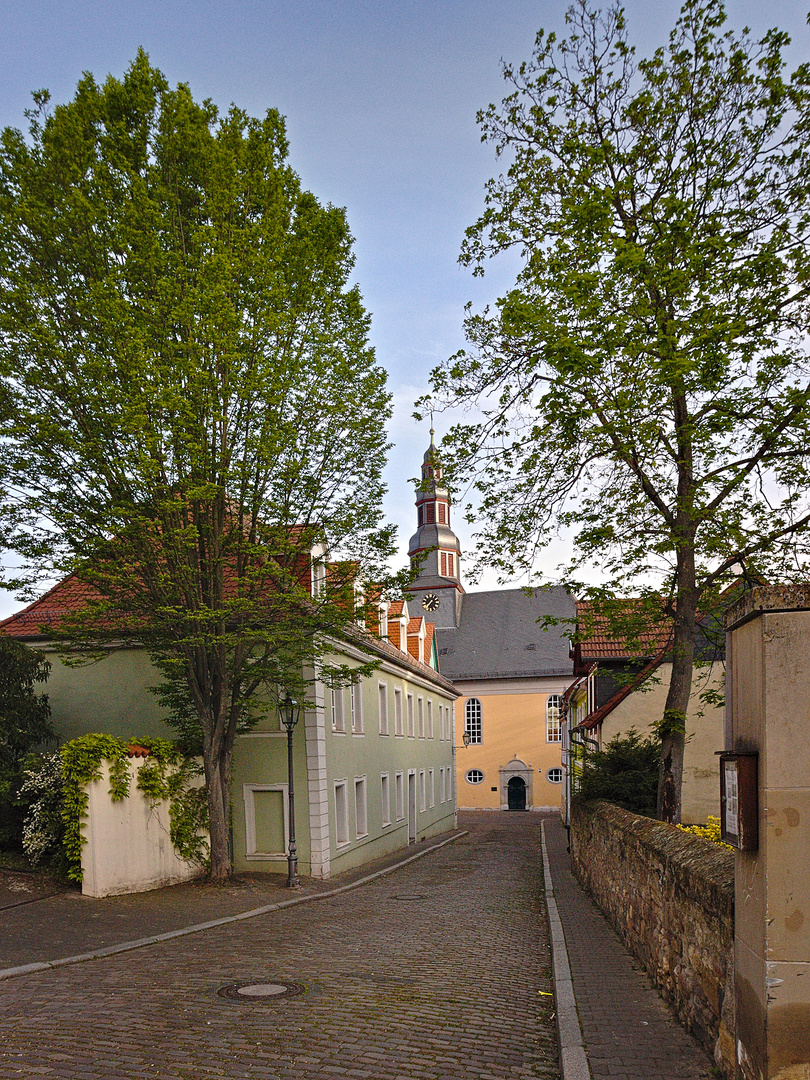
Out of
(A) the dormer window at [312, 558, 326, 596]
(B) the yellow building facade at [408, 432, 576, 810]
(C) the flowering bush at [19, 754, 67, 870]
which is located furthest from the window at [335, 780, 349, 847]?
(B) the yellow building facade at [408, 432, 576, 810]

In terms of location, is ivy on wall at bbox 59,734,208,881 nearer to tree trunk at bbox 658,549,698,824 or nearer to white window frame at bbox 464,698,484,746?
tree trunk at bbox 658,549,698,824

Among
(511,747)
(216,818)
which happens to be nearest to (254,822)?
(216,818)

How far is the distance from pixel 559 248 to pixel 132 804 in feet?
38.2

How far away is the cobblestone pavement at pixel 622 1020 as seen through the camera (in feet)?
18.5

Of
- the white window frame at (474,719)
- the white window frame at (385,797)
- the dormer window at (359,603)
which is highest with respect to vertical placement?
the dormer window at (359,603)

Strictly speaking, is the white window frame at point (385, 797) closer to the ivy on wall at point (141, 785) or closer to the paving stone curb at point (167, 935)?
the paving stone curb at point (167, 935)

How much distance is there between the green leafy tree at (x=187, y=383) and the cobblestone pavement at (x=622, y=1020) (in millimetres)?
7791

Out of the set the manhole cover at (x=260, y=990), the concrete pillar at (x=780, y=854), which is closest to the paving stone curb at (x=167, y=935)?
the manhole cover at (x=260, y=990)

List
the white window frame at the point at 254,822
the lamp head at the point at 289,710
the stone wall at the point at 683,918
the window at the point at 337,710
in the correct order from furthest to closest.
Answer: the window at the point at 337,710, the white window frame at the point at 254,822, the lamp head at the point at 289,710, the stone wall at the point at 683,918

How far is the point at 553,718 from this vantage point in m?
58.1

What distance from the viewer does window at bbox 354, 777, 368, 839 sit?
24.1 meters

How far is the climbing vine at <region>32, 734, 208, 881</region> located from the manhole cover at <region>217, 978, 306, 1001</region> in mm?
7249

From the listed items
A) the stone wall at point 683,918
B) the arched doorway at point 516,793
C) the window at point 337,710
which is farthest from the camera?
the arched doorway at point 516,793

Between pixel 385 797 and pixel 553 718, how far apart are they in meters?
32.1
